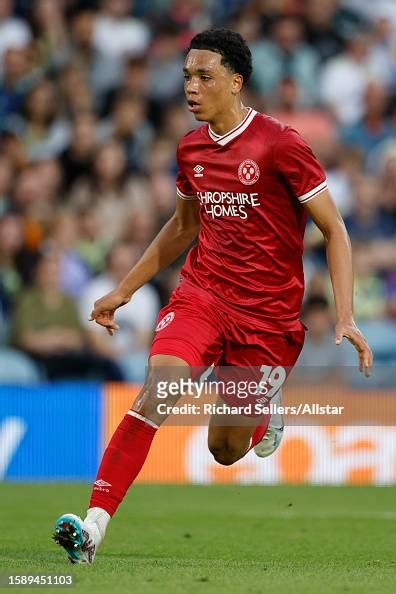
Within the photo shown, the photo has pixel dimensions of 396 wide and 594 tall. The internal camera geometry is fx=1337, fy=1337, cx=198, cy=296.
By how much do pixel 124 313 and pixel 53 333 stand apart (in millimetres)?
803

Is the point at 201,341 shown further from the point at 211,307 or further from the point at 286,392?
the point at 286,392

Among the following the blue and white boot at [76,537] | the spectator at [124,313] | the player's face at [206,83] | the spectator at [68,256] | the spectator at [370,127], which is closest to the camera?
the blue and white boot at [76,537]

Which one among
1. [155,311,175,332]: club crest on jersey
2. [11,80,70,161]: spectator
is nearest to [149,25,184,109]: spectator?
[11,80,70,161]: spectator

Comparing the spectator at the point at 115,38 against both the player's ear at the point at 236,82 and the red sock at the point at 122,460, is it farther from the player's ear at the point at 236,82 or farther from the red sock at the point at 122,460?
the red sock at the point at 122,460

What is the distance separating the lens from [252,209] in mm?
6742

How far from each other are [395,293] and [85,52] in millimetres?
4837

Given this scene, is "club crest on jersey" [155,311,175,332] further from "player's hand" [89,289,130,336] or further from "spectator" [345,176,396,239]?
"spectator" [345,176,396,239]

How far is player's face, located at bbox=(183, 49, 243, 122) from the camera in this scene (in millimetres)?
6660

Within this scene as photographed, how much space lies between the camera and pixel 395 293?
45.0ft

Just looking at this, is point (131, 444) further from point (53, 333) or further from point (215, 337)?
point (53, 333)

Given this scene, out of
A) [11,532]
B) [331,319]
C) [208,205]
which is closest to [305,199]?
[208,205]

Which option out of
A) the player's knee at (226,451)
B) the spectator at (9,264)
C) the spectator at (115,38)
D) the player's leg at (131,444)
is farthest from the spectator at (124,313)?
the player's leg at (131,444)

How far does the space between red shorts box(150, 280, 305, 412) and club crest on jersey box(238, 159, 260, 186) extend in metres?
0.60

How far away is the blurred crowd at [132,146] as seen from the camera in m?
12.8
